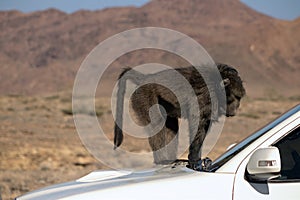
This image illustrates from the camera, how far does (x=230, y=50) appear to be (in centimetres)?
7319

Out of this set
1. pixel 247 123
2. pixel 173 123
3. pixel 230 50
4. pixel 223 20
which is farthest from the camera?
pixel 223 20

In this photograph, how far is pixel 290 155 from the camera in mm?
3908

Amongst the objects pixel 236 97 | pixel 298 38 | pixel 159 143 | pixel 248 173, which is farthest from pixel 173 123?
pixel 298 38

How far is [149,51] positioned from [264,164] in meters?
80.8

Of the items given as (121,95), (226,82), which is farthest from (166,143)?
(226,82)

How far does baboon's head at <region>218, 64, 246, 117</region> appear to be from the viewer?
5668mm

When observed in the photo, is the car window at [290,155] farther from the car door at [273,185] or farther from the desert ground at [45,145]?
the desert ground at [45,145]

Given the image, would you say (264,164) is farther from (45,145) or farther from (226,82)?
(45,145)

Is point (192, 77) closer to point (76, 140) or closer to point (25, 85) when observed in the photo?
point (76, 140)

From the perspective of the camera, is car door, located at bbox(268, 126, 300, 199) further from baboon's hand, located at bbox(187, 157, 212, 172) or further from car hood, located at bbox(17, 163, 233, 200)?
baboon's hand, located at bbox(187, 157, 212, 172)

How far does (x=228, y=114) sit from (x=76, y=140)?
13.3 metres

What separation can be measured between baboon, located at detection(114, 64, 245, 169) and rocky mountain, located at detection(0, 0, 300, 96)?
5324 cm

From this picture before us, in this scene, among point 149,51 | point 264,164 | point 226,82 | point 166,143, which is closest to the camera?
point 264,164

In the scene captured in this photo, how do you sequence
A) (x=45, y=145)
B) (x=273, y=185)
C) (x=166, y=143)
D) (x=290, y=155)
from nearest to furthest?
(x=273, y=185)
(x=290, y=155)
(x=166, y=143)
(x=45, y=145)
